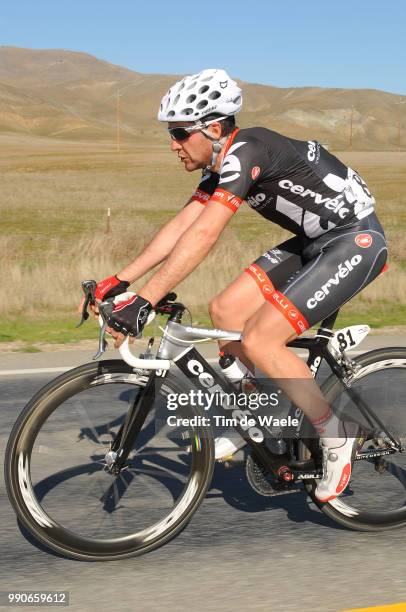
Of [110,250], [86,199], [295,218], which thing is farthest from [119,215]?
[295,218]

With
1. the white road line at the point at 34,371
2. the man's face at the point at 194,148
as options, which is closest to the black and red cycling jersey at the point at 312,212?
the man's face at the point at 194,148

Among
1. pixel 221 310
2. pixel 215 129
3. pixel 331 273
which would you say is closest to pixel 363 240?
pixel 331 273

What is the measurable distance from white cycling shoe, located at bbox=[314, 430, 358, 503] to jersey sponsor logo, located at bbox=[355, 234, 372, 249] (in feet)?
2.86

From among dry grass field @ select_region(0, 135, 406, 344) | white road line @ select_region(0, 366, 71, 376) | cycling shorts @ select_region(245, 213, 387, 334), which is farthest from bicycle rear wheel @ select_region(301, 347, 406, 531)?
dry grass field @ select_region(0, 135, 406, 344)

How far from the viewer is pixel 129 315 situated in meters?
3.62

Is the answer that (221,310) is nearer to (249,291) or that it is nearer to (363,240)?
(249,291)

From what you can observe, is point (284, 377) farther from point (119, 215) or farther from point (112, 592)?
point (119, 215)

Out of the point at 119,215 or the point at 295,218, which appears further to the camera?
the point at 119,215

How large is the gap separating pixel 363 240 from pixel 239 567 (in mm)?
1521

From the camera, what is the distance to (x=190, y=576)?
149 inches

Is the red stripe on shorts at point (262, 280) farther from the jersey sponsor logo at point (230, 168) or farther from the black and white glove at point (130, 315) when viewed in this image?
the black and white glove at point (130, 315)

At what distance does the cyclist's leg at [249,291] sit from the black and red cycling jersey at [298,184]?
Answer: 18cm

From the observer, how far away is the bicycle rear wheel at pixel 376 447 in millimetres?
4277

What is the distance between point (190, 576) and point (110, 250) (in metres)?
13.3
